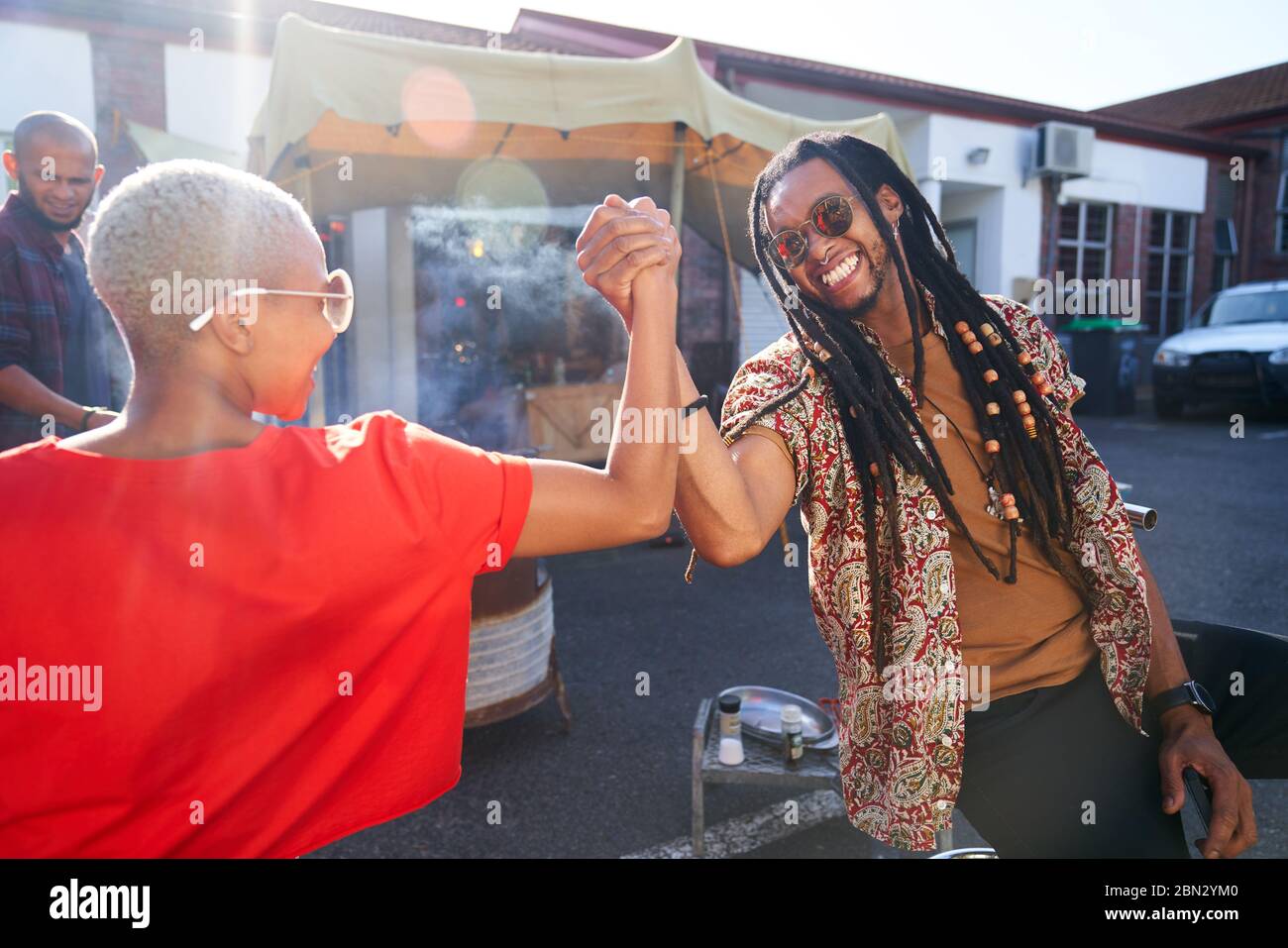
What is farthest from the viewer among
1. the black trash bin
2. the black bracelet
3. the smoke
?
the black trash bin

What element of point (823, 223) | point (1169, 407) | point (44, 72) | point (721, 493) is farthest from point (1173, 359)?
point (44, 72)

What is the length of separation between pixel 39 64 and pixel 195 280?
10986mm

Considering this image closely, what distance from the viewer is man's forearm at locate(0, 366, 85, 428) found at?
10.0ft

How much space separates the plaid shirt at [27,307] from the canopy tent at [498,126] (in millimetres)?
2189

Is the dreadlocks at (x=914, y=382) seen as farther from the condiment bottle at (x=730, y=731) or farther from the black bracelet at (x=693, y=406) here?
the condiment bottle at (x=730, y=731)

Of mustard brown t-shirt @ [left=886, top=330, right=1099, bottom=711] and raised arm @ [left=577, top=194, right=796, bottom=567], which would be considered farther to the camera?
mustard brown t-shirt @ [left=886, top=330, right=1099, bottom=711]

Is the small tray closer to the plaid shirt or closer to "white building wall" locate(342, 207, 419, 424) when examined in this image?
the plaid shirt

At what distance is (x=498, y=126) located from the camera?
21.6 feet

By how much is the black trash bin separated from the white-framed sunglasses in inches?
609

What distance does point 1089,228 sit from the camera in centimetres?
1800

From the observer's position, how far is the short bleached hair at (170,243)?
114 cm

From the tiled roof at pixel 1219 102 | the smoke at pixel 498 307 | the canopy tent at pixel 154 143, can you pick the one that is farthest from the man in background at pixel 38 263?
the tiled roof at pixel 1219 102

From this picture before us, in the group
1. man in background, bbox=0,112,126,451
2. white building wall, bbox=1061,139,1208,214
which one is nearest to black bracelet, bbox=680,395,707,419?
man in background, bbox=0,112,126,451
